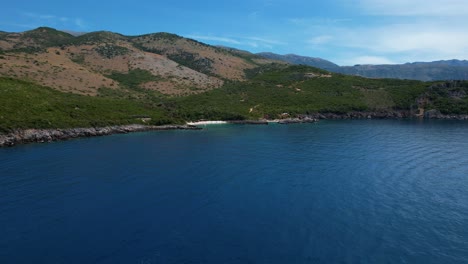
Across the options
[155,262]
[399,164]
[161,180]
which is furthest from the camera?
[399,164]

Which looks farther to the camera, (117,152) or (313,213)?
(117,152)

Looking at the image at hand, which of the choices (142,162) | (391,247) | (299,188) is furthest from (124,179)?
(391,247)

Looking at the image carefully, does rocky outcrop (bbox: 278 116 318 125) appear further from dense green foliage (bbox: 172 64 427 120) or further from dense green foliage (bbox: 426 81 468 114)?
dense green foliage (bbox: 426 81 468 114)

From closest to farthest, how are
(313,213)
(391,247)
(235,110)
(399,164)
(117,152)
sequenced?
(391,247) → (313,213) → (399,164) → (117,152) → (235,110)

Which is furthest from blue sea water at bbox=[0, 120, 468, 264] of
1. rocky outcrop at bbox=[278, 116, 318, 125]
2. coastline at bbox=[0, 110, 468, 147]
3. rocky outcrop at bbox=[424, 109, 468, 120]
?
rocky outcrop at bbox=[424, 109, 468, 120]

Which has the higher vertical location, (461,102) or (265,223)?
(461,102)

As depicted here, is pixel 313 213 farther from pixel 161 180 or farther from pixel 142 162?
pixel 142 162

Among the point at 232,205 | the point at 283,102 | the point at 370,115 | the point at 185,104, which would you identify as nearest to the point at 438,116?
the point at 370,115

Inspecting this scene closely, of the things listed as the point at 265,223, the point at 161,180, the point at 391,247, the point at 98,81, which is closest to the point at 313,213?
the point at 265,223

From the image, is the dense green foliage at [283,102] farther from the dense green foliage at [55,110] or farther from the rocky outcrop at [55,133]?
the rocky outcrop at [55,133]

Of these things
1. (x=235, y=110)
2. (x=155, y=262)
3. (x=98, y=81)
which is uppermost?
(x=98, y=81)
